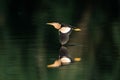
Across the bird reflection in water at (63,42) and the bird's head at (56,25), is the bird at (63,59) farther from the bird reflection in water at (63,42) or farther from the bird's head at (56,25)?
the bird's head at (56,25)

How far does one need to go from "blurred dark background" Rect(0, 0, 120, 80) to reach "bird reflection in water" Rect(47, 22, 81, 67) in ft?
0.07

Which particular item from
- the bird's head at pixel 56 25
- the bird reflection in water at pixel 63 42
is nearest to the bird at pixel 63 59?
the bird reflection in water at pixel 63 42

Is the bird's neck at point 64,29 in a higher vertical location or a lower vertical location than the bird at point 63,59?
higher

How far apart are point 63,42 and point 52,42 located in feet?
0.19

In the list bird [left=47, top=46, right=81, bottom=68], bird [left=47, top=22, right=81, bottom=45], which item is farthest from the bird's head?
bird [left=47, top=46, right=81, bottom=68]

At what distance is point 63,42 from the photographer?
399 cm

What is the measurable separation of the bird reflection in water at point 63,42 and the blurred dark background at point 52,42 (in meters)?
0.02

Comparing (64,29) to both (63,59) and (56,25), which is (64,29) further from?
(63,59)

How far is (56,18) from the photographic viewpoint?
13.0ft

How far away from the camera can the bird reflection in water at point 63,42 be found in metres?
3.96

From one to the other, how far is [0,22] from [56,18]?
0.29 m

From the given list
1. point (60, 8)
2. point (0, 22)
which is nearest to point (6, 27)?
point (0, 22)

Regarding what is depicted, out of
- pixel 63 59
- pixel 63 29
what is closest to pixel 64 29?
pixel 63 29

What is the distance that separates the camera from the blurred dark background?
397 centimetres
